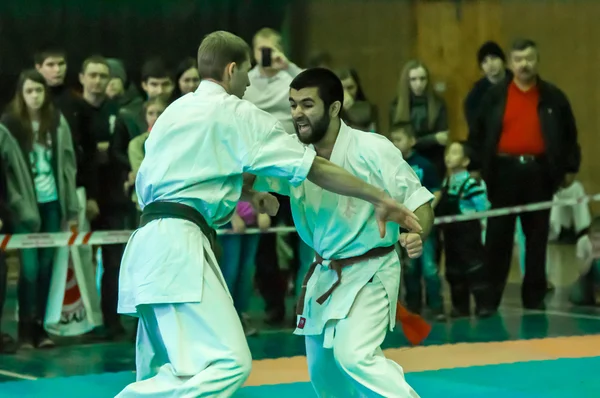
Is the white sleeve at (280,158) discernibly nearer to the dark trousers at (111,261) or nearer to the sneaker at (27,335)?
the sneaker at (27,335)

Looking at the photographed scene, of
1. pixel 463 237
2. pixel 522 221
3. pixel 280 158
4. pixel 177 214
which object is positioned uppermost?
pixel 280 158

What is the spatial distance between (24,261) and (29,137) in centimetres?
83

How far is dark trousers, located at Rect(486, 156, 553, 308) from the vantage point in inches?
349

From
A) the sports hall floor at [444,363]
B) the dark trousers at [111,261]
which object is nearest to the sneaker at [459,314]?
the sports hall floor at [444,363]

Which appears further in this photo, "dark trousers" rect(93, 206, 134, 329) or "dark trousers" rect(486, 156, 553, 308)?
"dark trousers" rect(486, 156, 553, 308)

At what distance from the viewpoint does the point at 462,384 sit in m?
6.01

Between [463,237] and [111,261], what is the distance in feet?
9.33

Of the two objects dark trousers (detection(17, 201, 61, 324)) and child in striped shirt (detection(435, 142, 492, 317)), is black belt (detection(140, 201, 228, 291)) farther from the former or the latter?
child in striped shirt (detection(435, 142, 492, 317))

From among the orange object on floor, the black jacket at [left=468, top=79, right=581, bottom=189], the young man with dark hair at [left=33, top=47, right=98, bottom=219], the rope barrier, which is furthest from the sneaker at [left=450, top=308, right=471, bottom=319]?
the orange object on floor

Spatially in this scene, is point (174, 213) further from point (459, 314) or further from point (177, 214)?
point (459, 314)

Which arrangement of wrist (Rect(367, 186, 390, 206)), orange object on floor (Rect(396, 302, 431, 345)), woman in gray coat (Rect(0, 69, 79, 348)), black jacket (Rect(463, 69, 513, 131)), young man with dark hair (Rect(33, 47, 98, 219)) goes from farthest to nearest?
Answer: 1. black jacket (Rect(463, 69, 513, 131))
2. young man with dark hair (Rect(33, 47, 98, 219))
3. woman in gray coat (Rect(0, 69, 79, 348))
4. orange object on floor (Rect(396, 302, 431, 345))
5. wrist (Rect(367, 186, 390, 206))

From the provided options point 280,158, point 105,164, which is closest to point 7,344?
point 105,164

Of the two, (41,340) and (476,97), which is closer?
(41,340)

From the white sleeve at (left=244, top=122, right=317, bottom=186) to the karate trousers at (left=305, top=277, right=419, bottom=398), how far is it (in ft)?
2.22
